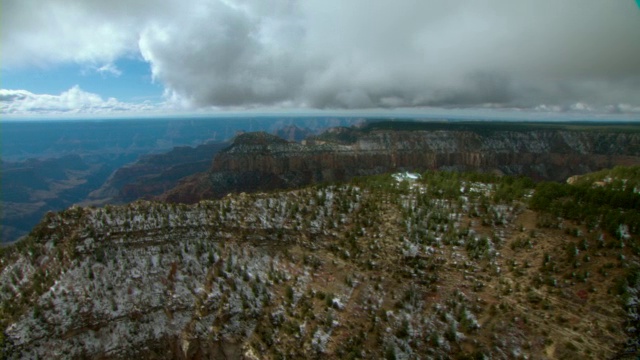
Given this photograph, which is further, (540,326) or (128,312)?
(128,312)

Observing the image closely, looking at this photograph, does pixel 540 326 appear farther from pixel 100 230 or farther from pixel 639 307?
pixel 100 230

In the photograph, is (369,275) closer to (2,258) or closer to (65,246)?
(65,246)

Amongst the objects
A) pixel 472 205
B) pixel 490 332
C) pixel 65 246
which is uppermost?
pixel 472 205

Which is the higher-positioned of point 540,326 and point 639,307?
point 639,307

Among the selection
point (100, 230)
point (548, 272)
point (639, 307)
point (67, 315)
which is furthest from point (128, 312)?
point (639, 307)

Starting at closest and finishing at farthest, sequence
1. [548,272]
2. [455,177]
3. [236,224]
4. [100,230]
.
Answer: [548,272]
[100,230]
[236,224]
[455,177]

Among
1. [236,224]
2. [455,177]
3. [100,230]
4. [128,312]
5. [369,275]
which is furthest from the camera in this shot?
[455,177]

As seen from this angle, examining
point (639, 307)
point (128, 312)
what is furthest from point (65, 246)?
point (639, 307)
